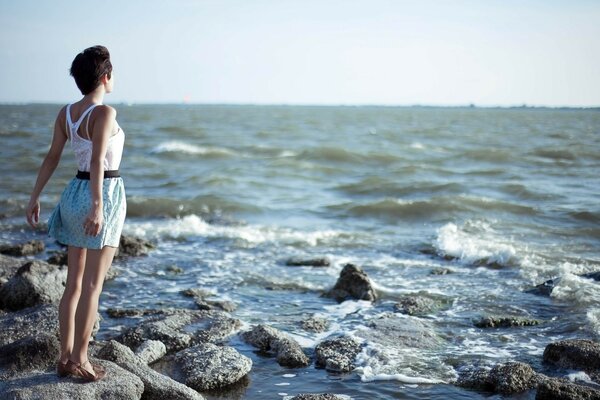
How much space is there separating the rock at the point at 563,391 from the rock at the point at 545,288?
3.94 m

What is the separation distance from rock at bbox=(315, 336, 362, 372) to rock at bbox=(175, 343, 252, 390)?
75cm

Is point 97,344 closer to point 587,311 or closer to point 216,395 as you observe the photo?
point 216,395

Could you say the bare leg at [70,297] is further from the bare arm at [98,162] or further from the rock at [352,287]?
the rock at [352,287]

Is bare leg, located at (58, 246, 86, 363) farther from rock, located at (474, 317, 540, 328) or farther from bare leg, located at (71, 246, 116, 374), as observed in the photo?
rock, located at (474, 317, 540, 328)

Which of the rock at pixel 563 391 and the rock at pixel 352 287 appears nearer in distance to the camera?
the rock at pixel 563 391

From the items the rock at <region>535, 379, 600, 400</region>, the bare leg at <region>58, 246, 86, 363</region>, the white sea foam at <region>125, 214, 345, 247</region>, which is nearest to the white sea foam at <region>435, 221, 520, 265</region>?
the white sea foam at <region>125, 214, 345, 247</region>

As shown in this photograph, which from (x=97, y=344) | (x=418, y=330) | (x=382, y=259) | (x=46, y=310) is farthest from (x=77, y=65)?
(x=382, y=259)

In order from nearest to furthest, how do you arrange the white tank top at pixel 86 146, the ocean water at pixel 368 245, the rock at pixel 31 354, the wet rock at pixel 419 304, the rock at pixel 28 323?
1. the white tank top at pixel 86 146
2. the rock at pixel 31 354
3. the rock at pixel 28 323
4. the ocean water at pixel 368 245
5. the wet rock at pixel 419 304

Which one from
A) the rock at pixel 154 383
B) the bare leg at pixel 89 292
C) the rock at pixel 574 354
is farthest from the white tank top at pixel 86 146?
the rock at pixel 574 354

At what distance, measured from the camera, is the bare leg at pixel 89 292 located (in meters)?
4.19

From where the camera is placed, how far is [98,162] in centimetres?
395

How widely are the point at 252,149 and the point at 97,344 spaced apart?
28353 millimetres

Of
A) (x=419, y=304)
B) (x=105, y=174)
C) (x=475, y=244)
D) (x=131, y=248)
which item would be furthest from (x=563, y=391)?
(x=131, y=248)

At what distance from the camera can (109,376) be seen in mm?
4543
